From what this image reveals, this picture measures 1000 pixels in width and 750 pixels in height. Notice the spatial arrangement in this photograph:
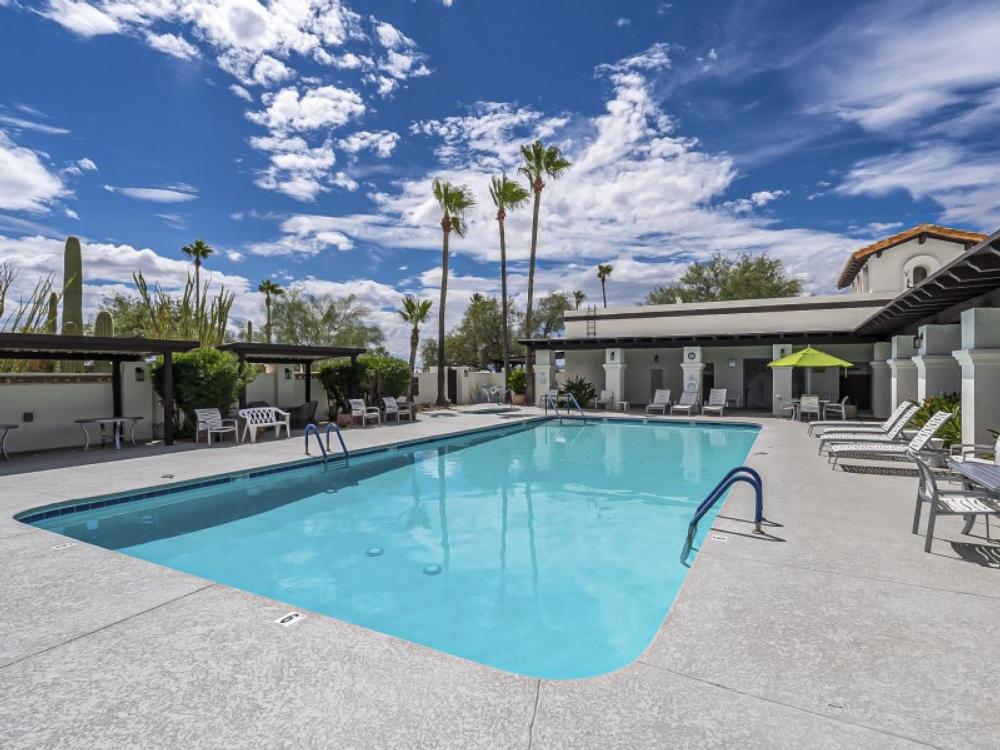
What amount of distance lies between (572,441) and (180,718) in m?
13.5

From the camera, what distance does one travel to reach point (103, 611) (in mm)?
3701

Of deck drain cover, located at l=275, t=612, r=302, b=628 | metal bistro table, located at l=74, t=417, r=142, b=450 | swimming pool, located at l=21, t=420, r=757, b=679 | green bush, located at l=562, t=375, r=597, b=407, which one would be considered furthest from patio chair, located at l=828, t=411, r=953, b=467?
metal bistro table, located at l=74, t=417, r=142, b=450

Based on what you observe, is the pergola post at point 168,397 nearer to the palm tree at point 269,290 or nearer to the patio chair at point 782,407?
the patio chair at point 782,407

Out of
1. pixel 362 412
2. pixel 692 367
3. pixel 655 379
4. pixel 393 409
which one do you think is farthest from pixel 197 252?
pixel 692 367

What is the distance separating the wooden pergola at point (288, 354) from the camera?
14438mm

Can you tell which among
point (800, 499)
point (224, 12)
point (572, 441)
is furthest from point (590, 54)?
point (800, 499)

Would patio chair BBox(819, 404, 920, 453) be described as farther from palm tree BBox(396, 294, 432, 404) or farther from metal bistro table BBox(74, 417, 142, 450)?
palm tree BBox(396, 294, 432, 404)

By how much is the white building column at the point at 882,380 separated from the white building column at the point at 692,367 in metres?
5.72

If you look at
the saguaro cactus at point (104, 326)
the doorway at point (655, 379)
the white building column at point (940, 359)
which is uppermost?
the saguaro cactus at point (104, 326)

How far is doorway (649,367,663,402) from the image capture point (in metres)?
25.0

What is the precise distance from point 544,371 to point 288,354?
12.2m

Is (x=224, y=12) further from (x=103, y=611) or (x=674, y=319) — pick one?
(x=674, y=319)

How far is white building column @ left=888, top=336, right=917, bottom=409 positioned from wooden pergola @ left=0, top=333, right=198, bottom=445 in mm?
18352

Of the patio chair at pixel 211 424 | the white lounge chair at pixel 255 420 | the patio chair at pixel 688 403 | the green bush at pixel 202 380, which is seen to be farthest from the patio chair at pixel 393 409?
the patio chair at pixel 688 403
